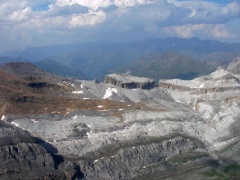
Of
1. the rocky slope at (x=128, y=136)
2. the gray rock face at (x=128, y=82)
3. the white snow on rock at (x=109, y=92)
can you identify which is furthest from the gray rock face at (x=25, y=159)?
the gray rock face at (x=128, y=82)

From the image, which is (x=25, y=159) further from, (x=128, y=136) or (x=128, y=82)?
(x=128, y=82)

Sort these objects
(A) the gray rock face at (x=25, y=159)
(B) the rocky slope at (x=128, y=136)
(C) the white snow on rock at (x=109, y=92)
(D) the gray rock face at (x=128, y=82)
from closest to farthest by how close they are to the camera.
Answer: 1. (A) the gray rock face at (x=25, y=159)
2. (B) the rocky slope at (x=128, y=136)
3. (C) the white snow on rock at (x=109, y=92)
4. (D) the gray rock face at (x=128, y=82)

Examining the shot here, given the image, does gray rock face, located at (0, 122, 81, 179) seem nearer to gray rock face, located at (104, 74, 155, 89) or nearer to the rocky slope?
the rocky slope

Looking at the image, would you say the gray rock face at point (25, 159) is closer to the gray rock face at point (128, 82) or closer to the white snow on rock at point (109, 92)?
the white snow on rock at point (109, 92)

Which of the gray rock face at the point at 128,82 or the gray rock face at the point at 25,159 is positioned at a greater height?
the gray rock face at the point at 128,82

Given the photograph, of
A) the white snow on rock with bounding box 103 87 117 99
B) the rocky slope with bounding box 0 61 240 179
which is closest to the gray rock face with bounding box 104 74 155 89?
the white snow on rock with bounding box 103 87 117 99

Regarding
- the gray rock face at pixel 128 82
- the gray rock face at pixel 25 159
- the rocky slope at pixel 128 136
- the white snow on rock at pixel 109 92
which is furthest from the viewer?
the gray rock face at pixel 128 82

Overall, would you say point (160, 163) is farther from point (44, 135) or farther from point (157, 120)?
point (44, 135)

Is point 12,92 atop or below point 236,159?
atop

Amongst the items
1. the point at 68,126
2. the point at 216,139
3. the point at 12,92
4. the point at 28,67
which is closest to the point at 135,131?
the point at 68,126
